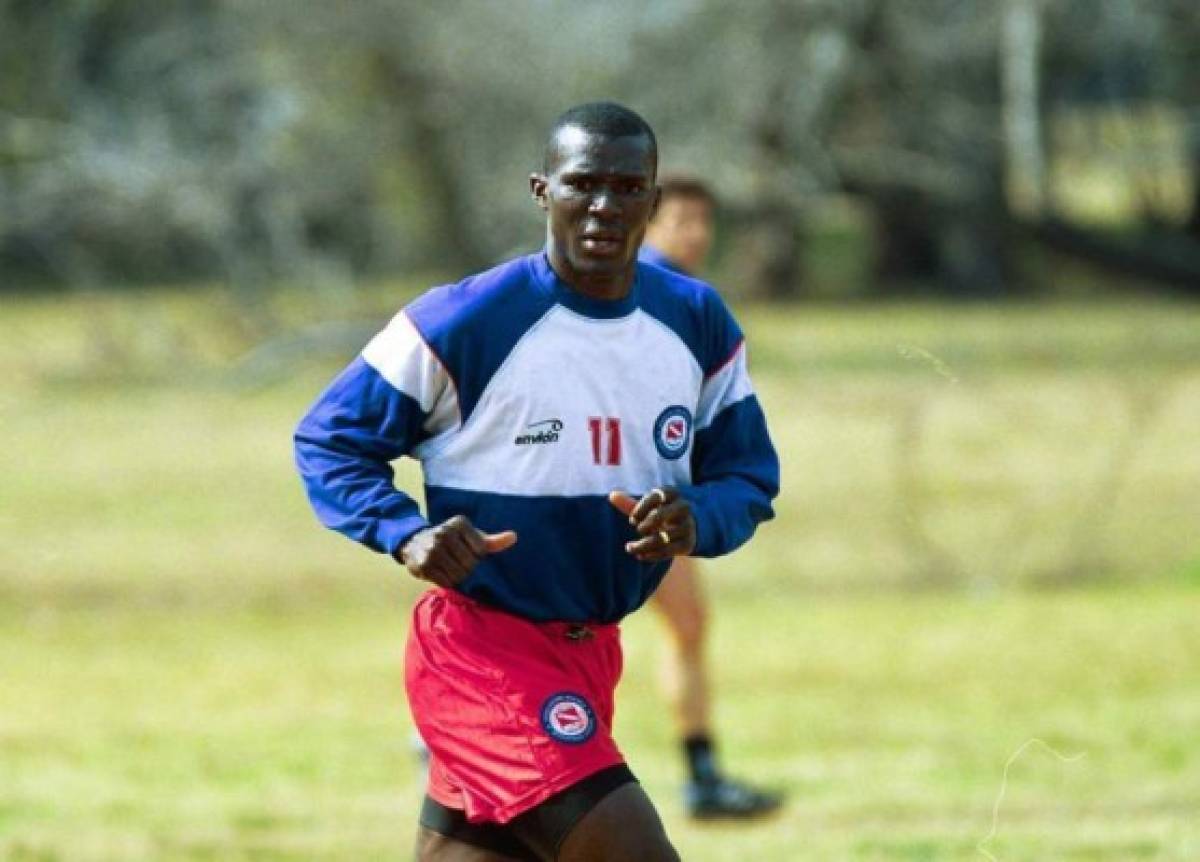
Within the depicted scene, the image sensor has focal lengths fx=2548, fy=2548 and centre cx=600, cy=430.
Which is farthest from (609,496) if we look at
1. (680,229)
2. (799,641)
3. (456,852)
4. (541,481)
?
(799,641)

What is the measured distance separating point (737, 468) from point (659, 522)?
1.68 feet

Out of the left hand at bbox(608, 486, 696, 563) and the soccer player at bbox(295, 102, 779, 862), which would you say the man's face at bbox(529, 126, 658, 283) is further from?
the left hand at bbox(608, 486, 696, 563)

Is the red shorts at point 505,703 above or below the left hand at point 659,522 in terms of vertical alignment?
below

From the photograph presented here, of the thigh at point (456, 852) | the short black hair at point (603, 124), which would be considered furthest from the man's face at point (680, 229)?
the thigh at point (456, 852)

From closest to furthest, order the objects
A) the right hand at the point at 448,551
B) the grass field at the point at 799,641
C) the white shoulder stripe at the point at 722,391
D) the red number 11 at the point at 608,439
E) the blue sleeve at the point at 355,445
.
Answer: the right hand at the point at 448,551
the blue sleeve at the point at 355,445
the red number 11 at the point at 608,439
the white shoulder stripe at the point at 722,391
the grass field at the point at 799,641

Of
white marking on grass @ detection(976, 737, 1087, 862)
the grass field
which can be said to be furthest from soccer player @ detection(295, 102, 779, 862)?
white marking on grass @ detection(976, 737, 1087, 862)

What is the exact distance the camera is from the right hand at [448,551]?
14.7 feet

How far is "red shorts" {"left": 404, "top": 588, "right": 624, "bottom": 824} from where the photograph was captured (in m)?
4.74

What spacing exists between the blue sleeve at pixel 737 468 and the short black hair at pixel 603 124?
58 centimetres

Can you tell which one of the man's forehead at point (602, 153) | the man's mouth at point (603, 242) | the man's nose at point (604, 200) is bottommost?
the man's mouth at point (603, 242)

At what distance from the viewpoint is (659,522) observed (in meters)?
4.59

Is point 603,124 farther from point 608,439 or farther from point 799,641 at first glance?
point 799,641

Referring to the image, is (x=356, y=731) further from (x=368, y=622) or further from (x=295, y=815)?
(x=368, y=622)

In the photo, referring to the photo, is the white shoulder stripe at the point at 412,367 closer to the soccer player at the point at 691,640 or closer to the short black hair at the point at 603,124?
the short black hair at the point at 603,124
